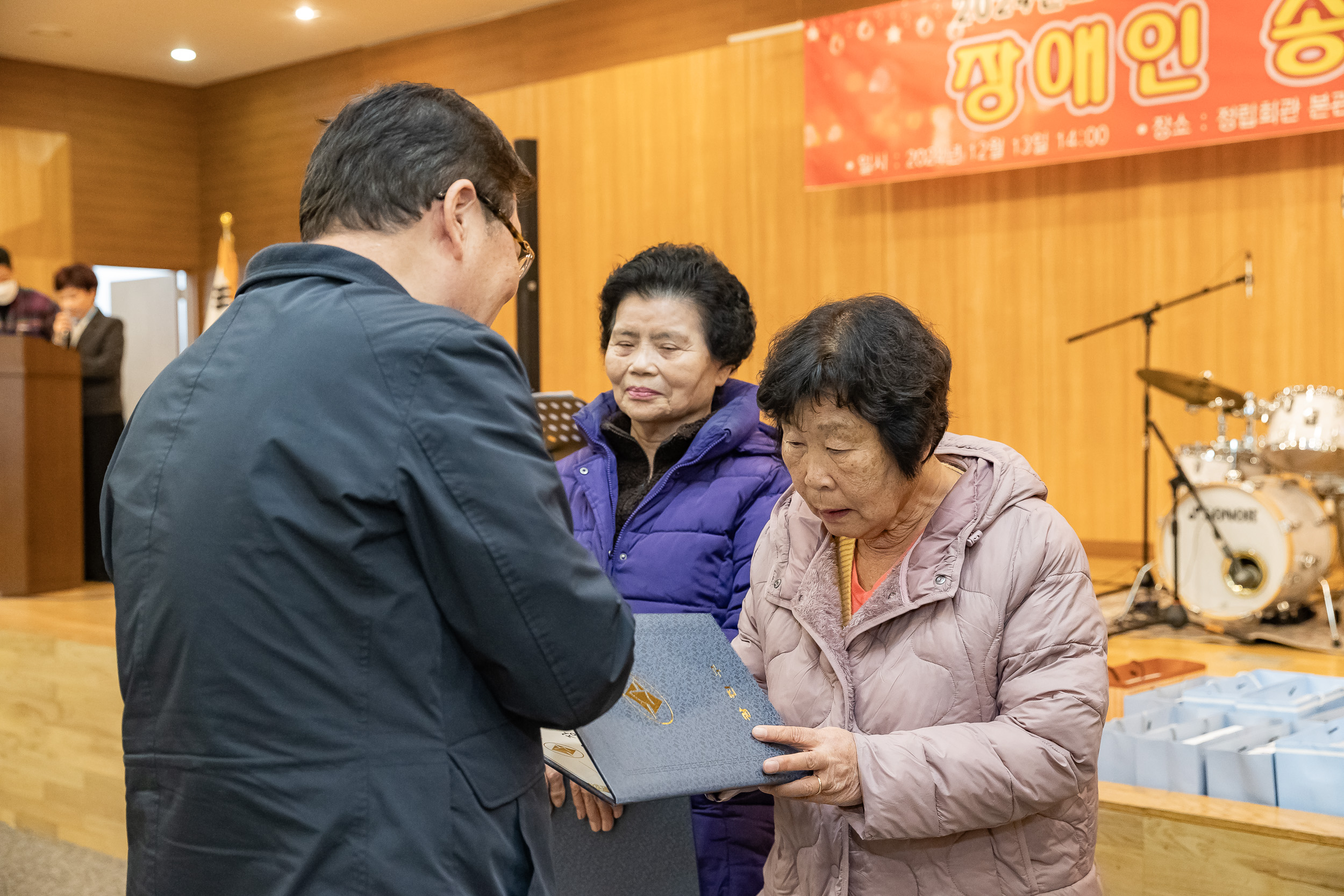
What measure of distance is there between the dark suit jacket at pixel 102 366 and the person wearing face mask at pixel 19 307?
217 mm

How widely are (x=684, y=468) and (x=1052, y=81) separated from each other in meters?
4.75

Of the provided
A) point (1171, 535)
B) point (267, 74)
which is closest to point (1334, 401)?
point (1171, 535)

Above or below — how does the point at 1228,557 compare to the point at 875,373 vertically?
below

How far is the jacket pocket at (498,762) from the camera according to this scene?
3.30 feet

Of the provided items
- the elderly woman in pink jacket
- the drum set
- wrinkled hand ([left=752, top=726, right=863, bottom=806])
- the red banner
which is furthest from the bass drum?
wrinkled hand ([left=752, top=726, right=863, bottom=806])

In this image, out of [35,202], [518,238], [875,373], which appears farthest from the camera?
[35,202]

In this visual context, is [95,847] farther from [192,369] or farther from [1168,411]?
[1168,411]

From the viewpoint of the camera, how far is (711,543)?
1811 mm

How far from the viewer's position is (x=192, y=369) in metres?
1.04

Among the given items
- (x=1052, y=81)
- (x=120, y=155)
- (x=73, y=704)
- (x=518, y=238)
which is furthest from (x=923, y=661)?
(x=120, y=155)

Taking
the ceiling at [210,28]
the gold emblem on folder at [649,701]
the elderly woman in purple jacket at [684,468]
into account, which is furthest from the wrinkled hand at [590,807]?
the ceiling at [210,28]

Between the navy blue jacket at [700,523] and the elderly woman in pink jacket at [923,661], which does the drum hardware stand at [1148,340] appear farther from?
the elderly woman in pink jacket at [923,661]

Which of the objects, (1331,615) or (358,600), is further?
(1331,615)

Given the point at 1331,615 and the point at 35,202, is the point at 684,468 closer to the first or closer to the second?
the point at 1331,615
